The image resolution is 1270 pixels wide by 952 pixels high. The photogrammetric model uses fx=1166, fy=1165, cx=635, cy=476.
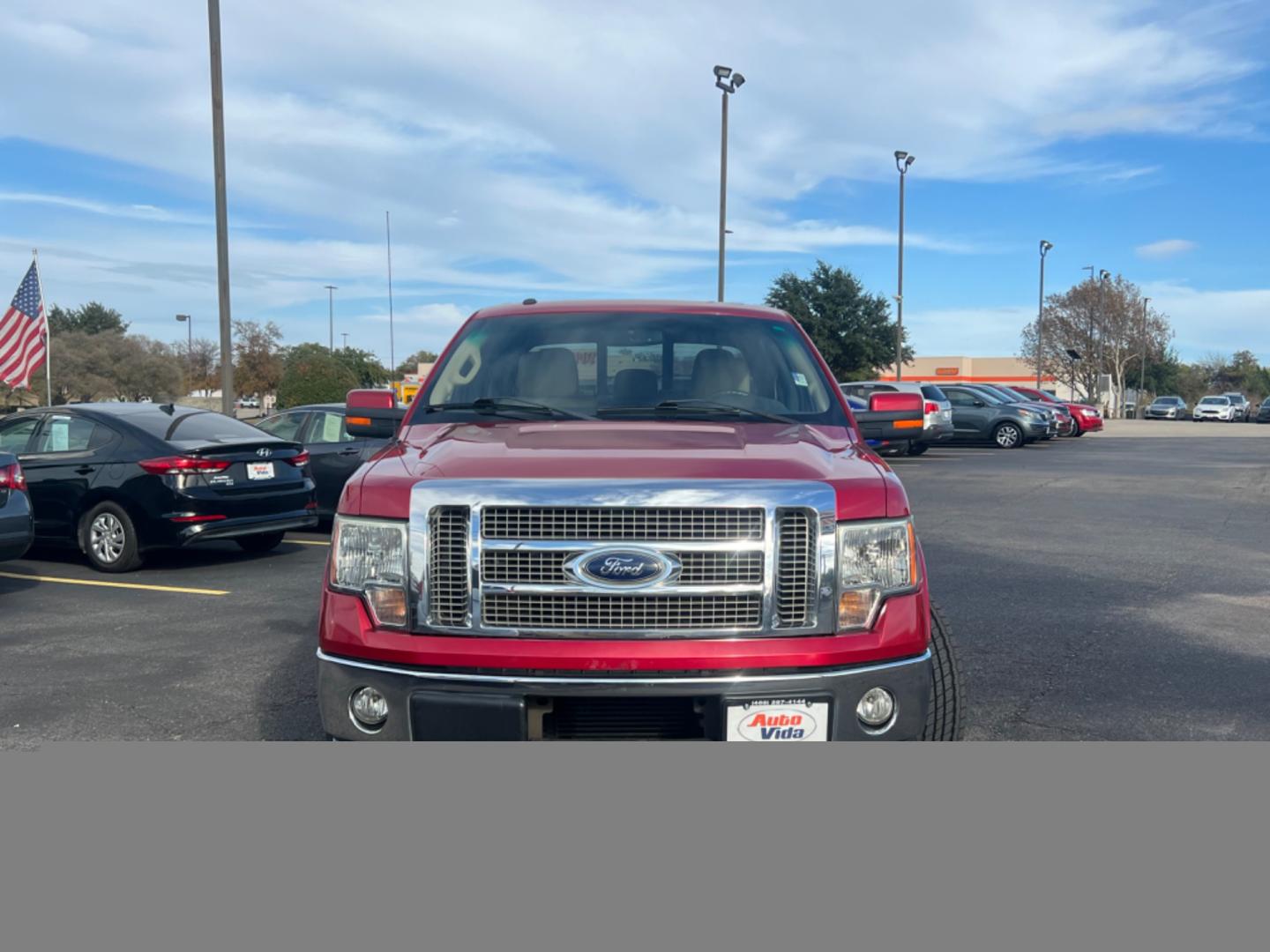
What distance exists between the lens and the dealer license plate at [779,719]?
124 inches

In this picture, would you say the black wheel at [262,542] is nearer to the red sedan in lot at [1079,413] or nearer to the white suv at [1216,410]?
the red sedan in lot at [1079,413]

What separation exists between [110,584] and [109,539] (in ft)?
2.52

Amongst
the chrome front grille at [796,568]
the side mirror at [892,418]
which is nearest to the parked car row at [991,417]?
the side mirror at [892,418]

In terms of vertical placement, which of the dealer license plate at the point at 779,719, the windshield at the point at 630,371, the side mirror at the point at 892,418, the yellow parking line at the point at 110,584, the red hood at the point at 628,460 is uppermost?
the windshield at the point at 630,371

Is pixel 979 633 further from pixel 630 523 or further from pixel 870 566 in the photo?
pixel 630 523

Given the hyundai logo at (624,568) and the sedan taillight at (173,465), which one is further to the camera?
the sedan taillight at (173,465)

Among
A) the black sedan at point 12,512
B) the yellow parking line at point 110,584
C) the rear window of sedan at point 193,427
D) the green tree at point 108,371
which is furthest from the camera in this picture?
the green tree at point 108,371

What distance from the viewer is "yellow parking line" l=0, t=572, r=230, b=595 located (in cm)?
870

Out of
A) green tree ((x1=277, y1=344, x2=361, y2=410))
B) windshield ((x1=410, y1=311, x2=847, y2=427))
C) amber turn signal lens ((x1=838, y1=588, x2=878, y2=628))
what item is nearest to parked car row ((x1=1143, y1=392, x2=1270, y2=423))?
green tree ((x1=277, y1=344, x2=361, y2=410))

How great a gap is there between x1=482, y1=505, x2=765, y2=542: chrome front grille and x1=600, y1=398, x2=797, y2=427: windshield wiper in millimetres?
1206

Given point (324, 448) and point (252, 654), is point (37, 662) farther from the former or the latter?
point (324, 448)

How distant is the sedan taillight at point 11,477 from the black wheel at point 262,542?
261 cm

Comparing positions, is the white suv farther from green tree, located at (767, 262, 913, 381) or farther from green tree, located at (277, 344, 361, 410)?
green tree, located at (277, 344, 361, 410)

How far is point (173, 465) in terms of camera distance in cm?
966
